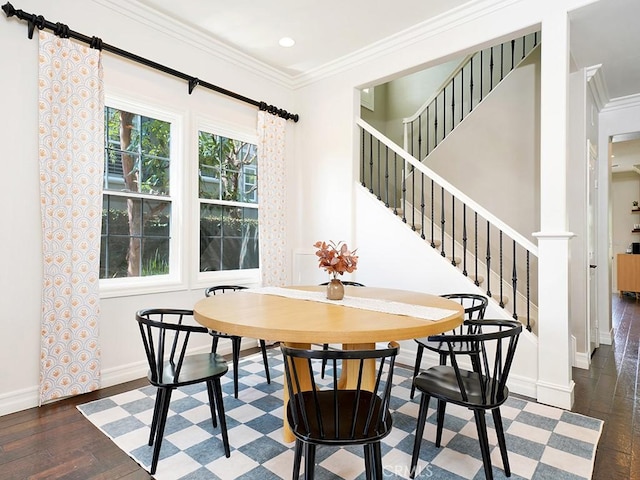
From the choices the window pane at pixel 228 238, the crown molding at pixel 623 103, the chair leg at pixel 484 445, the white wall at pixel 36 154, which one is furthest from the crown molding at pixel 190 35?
the crown molding at pixel 623 103

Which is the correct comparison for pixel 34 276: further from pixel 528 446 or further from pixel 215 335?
pixel 528 446

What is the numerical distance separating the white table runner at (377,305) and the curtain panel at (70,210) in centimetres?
124

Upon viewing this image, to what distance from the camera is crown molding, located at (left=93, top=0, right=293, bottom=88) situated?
298cm

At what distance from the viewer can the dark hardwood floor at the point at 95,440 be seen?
1.86 meters

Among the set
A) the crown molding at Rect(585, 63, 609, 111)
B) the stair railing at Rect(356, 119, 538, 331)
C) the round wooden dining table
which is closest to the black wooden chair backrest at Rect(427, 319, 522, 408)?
the round wooden dining table

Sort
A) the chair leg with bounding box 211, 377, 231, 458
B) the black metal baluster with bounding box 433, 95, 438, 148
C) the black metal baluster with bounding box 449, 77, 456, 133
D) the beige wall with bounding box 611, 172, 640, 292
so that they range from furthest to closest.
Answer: the beige wall with bounding box 611, 172, 640, 292 → the black metal baluster with bounding box 433, 95, 438, 148 → the black metal baluster with bounding box 449, 77, 456, 133 → the chair leg with bounding box 211, 377, 231, 458

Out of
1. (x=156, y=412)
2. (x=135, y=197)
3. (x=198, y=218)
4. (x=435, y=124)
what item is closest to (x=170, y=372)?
(x=156, y=412)

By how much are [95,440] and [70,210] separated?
4.99ft

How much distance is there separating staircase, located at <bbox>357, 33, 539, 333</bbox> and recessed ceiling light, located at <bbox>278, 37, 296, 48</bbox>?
102cm

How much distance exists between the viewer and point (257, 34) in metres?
3.46

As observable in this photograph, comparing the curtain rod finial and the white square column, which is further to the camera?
the white square column

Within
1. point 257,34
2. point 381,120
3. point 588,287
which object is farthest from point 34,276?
point 381,120

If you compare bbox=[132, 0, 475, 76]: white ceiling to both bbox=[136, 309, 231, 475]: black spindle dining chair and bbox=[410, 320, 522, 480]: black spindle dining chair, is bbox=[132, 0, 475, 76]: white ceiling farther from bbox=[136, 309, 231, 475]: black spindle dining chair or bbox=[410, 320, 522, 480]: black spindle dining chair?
bbox=[410, 320, 522, 480]: black spindle dining chair

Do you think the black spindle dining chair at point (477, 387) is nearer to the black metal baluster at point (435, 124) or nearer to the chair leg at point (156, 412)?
the chair leg at point (156, 412)
